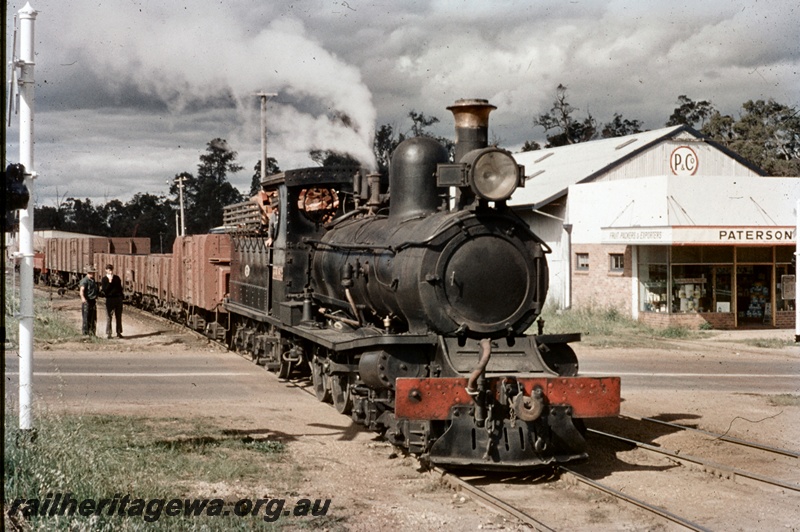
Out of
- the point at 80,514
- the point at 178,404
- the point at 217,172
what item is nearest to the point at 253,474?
the point at 80,514

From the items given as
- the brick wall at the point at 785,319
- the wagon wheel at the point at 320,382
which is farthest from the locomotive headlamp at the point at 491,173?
the brick wall at the point at 785,319

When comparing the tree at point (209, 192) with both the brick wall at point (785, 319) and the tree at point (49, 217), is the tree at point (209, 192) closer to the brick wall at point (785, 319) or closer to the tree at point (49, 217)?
the tree at point (49, 217)

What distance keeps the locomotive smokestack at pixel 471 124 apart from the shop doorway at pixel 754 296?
19.0 m

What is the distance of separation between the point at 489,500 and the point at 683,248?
19.9 metres

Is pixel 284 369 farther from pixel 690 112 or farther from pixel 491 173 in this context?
pixel 690 112

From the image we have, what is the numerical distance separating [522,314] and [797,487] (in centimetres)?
306

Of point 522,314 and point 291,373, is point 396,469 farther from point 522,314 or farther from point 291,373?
point 291,373

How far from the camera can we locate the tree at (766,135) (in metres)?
54.7

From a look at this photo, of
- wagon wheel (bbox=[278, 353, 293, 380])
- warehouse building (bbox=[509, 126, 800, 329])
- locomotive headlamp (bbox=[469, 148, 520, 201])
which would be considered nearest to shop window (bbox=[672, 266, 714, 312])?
warehouse building (bbox=[509, 126, 800, 329])

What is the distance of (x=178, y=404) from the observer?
40.1ft

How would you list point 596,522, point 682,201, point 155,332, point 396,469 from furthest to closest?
point 682,201, point 155,332, point 396,469, point 596,522

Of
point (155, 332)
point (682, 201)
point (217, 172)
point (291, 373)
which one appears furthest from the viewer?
point (217, 172)

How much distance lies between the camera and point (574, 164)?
34750 millimetres

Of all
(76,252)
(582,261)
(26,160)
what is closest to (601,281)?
(582,261)
